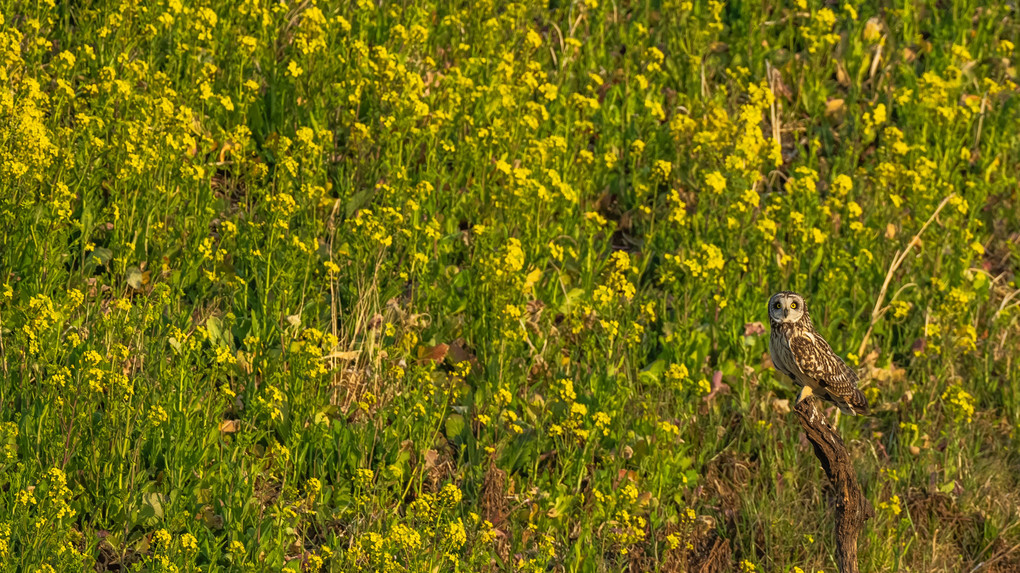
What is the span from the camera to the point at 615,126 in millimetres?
8609

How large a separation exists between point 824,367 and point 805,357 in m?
0.09

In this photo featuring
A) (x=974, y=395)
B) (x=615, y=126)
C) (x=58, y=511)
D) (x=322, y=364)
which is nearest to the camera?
(x=58, y=511)

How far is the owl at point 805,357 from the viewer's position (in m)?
5.62

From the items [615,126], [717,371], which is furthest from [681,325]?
[615,126]

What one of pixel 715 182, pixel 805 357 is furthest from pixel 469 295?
pixel 805 357

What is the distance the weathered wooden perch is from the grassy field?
83 cm

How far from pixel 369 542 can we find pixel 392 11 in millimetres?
4393

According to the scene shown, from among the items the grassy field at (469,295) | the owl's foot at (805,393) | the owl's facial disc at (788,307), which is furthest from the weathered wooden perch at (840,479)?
the grassy field at (469,295)

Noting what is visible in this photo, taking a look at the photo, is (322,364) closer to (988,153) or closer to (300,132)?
(300,132)

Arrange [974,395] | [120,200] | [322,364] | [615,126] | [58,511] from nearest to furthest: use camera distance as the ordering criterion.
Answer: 1. [58,511]
2. [322,364]
3. [120,200]
4. [974,395]
5. [615,126]

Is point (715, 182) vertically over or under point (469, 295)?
over

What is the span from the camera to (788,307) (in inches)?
225

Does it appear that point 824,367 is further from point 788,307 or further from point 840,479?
point 840,479

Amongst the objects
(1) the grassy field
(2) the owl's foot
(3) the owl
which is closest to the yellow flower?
(1) the grassy field
